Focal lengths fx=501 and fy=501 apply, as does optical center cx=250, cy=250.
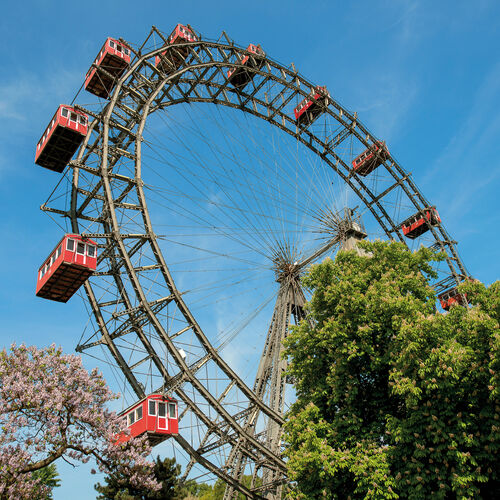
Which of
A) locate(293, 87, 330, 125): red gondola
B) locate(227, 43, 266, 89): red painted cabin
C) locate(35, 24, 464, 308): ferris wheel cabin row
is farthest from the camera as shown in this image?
locate(293, 87, 330, 125): red gondola

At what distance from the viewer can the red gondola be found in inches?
1316

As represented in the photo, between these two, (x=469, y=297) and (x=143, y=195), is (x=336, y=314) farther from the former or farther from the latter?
(x=143, y=195)

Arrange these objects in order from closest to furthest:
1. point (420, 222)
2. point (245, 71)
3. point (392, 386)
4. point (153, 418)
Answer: point (392, 386), point (153, 418), point (245, 71), point (420, 222)

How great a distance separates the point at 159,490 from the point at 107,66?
20881 millimetres

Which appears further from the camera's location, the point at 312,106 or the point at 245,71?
the point at 312,106

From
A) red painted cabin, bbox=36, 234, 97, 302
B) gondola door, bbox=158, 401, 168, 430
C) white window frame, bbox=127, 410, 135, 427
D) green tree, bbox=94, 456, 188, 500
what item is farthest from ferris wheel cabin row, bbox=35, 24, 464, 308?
green tree, bbox=94, 456, 188, 500

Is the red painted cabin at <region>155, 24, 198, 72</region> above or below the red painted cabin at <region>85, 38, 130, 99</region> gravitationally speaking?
above

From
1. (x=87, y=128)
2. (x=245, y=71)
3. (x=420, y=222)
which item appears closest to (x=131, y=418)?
(x=87, y=128)

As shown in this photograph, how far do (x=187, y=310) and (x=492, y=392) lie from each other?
42.3 feet

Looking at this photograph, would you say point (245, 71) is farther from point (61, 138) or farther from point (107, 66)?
point (61, 138)

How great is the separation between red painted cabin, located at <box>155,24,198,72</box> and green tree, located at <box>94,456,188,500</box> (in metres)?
20.5

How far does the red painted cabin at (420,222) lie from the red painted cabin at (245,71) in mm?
15278

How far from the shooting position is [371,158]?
35156mm

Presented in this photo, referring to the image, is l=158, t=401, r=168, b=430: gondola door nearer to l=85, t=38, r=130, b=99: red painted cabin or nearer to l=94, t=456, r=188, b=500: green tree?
l=94, t=456, r=188, b=500: green tree
